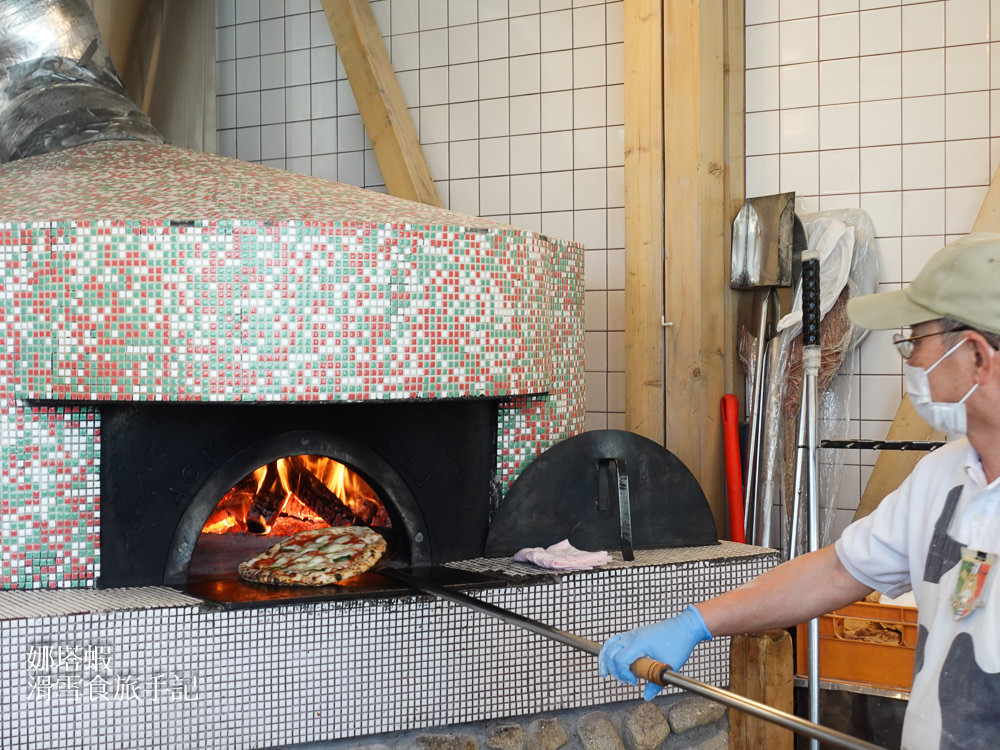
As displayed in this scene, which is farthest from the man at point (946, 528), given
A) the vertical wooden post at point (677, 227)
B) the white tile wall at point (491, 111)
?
the white tile wall at point (491, 111)

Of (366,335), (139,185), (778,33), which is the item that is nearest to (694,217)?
(778,33)

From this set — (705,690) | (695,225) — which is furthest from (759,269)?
(705,690)

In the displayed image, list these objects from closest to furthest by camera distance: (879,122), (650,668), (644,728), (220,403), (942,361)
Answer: (942,361) → (650,668) → (220,403) → (644,728) → (879,122)

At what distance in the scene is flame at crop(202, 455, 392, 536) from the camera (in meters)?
3.21

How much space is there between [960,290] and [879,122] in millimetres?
2529

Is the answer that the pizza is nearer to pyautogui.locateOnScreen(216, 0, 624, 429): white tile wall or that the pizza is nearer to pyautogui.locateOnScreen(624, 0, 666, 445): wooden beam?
pyautogui.locateOnScreen(624, 0, 666, 445): wooden beam

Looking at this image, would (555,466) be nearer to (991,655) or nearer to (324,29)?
(991,655)

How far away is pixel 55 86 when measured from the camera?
3.43m

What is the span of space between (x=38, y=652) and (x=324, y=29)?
3376 mm

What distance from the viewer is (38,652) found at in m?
2.35

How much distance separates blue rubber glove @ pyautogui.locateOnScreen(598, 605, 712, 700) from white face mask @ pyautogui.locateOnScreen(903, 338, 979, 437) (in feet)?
1.63

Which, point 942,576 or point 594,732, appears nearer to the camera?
point 942,576

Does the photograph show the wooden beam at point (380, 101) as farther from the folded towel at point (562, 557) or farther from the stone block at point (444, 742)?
the stone block at point (444, 742)

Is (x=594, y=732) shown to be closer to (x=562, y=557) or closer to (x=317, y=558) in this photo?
(x=562, y=557)
